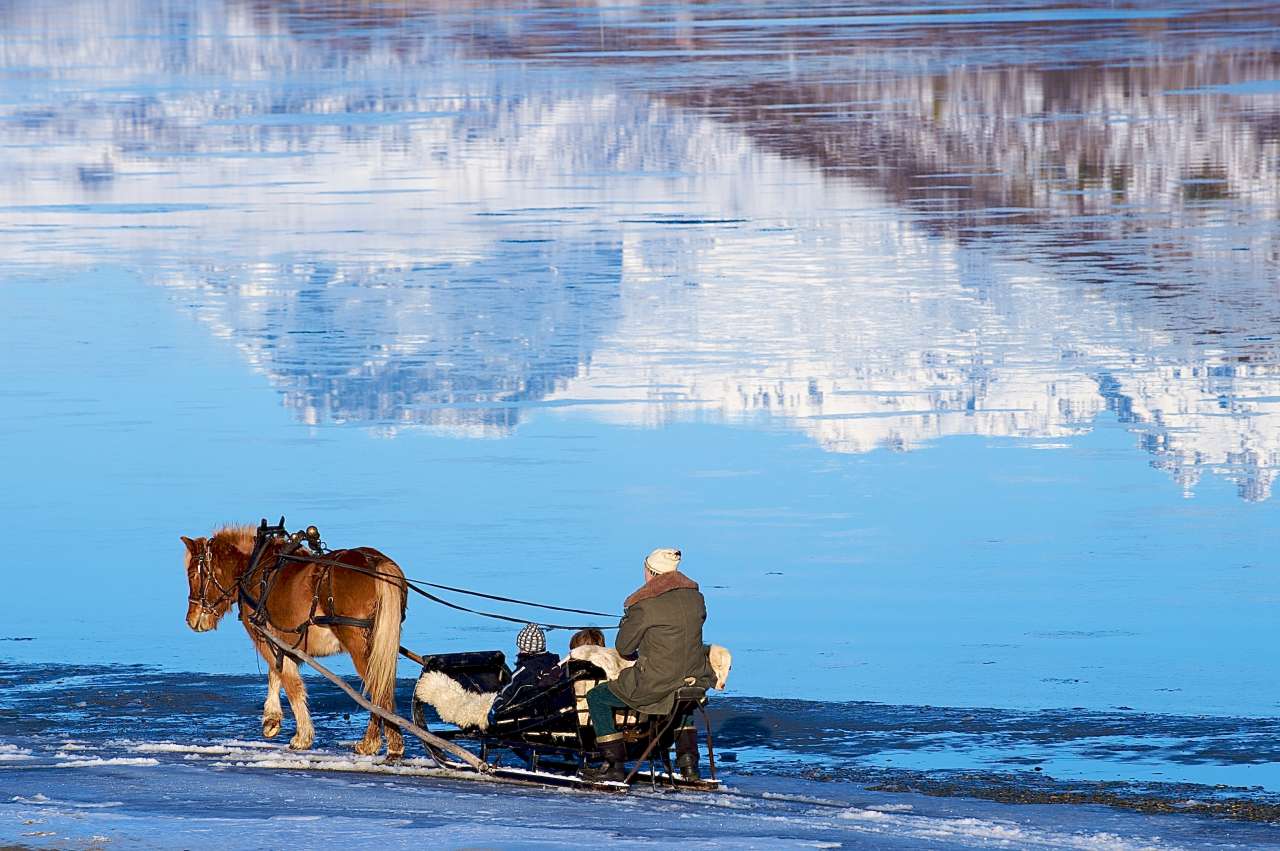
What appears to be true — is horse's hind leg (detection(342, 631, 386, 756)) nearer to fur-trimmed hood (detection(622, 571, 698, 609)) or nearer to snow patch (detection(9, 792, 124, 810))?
snow patch (detection(9, 792, 124, 810))

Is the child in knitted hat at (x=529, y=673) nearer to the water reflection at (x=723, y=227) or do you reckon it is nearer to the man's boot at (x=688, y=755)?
the man's boot at (x=688, y=755)

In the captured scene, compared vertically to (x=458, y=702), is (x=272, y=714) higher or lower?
lower

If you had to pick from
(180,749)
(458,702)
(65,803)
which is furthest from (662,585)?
(180,749)

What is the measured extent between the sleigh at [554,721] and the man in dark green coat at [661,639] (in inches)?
3.7

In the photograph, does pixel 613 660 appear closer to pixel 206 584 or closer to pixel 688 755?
pixel 688 755

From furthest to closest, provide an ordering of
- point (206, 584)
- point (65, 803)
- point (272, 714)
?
point (272, 714)
point (206, 584)
point (65, 803)

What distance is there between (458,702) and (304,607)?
3.18ft

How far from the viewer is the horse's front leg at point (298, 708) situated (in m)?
9.86

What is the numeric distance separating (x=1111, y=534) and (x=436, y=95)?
34.5m

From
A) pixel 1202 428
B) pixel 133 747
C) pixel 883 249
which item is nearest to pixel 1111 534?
pixel 1202 428

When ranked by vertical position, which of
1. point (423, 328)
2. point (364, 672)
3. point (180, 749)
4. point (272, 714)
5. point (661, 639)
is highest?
point (423, 328)

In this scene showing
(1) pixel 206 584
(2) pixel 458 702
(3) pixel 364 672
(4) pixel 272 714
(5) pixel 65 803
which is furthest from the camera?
(4) pixel 272 714

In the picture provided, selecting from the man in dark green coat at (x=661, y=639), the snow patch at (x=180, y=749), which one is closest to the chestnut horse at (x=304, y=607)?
the snow patch at (x=180, y=749)

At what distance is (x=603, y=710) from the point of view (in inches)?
343
